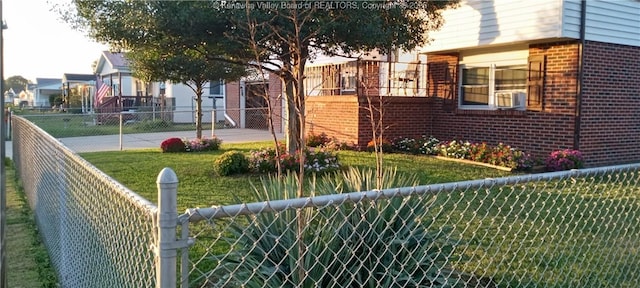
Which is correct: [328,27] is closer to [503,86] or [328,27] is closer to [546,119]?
[546,119]

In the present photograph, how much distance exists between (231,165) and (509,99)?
6158mm

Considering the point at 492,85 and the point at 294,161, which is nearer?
the point at 294,161

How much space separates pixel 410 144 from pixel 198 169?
4.95 metres

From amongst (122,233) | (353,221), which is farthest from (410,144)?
(122,233)

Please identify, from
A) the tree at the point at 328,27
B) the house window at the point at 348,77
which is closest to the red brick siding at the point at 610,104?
the tree at the point at 328,27

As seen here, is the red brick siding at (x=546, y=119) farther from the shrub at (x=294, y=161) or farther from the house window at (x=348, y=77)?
the shrub at (x=294, y=161)

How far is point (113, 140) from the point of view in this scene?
18906 millimetres

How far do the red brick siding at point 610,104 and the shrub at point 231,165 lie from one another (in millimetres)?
6555

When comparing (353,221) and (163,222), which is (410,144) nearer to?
(353,221)

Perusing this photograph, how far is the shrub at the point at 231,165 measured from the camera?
9.84 metres

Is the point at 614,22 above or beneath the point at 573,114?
above

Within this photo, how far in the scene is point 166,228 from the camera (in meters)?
1.68

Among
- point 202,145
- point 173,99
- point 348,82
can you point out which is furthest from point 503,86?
point 173,99

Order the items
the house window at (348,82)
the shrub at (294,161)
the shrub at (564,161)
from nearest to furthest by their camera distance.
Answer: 1. the shrub at (294,161)
2. the shrub at (564,161)
3. the house window at (348,82)
